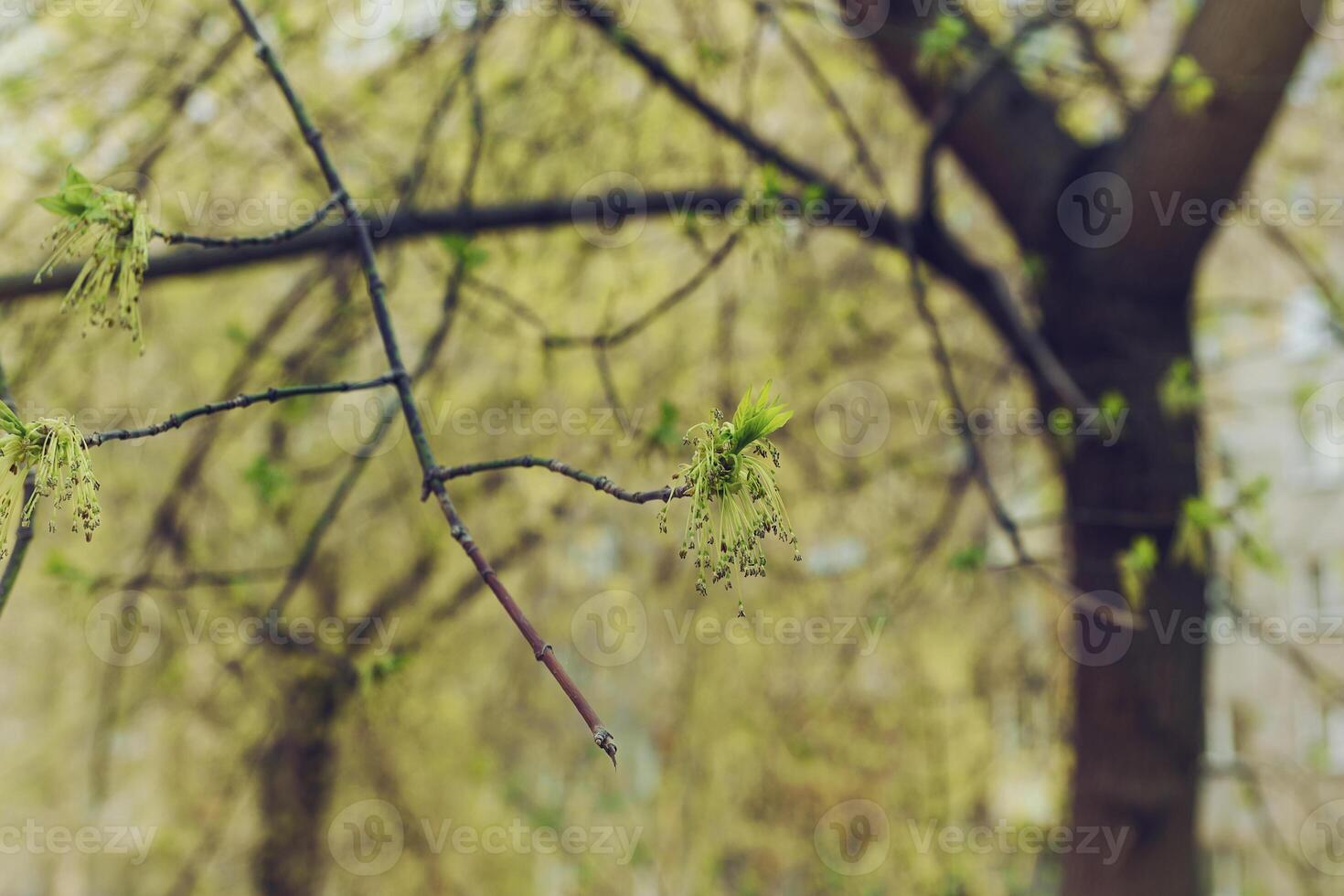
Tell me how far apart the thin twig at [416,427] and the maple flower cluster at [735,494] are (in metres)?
0.20

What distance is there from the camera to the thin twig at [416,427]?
127cm

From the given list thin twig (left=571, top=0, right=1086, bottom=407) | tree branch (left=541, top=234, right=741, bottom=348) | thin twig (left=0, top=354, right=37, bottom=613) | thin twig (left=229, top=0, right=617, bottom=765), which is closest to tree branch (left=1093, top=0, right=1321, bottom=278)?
thin twig (left=571, top=0, right=1086, bottom=407)

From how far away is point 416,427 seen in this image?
1.60 metres

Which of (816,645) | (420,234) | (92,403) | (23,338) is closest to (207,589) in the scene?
(92,403)

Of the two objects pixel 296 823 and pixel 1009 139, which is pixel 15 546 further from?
pixel 296 823

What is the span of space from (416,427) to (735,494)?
473 millimetres

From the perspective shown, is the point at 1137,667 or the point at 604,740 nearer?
the point at 604,740

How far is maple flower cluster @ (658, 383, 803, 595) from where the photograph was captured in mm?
1358

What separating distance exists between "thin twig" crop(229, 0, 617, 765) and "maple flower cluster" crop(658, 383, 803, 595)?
0.65 ft

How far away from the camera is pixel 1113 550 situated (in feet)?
12.9

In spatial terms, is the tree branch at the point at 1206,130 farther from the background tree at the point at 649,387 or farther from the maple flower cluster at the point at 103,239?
the maple flower cluster at the point at 103,239

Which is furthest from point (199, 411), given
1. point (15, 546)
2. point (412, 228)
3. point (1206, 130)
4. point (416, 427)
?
point (1206, 130)

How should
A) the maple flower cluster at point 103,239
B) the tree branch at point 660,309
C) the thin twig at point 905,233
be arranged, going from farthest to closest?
the thin twig at point 905,233 → the tree branch at point 660,309 → the maple flower cluster at point 103,239

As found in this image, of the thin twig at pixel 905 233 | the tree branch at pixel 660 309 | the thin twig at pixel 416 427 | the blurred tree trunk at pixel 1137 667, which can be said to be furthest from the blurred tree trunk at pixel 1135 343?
the thin twig at pixel 416 427
